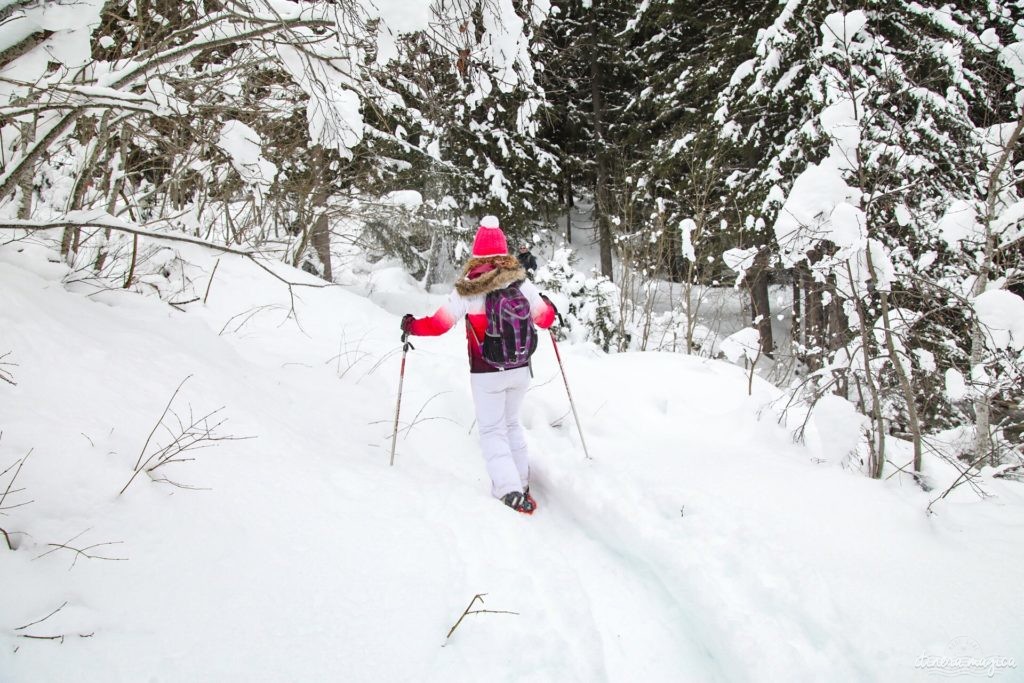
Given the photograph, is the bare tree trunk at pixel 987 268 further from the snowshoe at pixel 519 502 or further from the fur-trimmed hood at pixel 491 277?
the fur-trimmed hood at pixel 491 277

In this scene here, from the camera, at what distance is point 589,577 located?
252 centimetres

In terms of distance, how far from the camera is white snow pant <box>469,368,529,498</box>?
318cm

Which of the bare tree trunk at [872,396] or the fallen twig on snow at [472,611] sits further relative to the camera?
the bare tree trunk at [872,396]

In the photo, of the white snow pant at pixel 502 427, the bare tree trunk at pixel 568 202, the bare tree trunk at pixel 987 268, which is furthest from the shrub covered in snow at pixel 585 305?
the bare tree trunk at pixel 568 202

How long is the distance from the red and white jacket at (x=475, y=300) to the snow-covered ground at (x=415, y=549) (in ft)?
2.77

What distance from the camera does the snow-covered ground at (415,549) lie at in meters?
1.64

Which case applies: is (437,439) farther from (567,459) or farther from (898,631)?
(898,631)

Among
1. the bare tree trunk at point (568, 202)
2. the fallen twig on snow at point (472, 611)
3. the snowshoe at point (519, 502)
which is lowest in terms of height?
the snowshoe at point (519, 502)

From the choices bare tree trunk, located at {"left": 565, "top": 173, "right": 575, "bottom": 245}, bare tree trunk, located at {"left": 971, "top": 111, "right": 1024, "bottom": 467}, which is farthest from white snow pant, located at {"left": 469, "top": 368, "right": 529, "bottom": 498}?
bare tree trunk, located at {"left": 565, "top": 173, "right": 575, "bottom": 245}

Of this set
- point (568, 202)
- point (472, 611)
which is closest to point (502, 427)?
point (472, 611)

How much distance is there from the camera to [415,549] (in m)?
2.25

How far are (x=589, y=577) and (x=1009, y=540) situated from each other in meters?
1.85

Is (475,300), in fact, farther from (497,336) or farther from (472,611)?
(472,611)

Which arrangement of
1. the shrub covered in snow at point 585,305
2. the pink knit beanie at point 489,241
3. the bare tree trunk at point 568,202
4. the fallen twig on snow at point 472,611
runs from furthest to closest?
the bare tree trunk at point 568,202 < the shrub covered in snow at point 585,305 < the pink knit beanie at point 489,241 < the fallen twig on snow at point 472,611
